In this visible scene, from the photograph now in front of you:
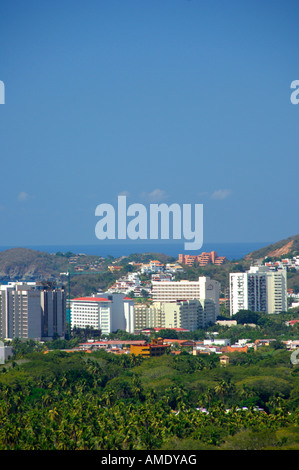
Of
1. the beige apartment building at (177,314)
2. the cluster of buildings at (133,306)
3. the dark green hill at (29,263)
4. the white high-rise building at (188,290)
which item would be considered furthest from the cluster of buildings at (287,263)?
the dark green hill at (29,263)

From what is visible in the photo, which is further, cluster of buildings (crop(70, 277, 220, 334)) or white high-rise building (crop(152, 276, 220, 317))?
white high-rise building (crop(152, 276, 220, 317))

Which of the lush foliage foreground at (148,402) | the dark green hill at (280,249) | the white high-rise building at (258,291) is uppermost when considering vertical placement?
the dark green hill at (280,249)

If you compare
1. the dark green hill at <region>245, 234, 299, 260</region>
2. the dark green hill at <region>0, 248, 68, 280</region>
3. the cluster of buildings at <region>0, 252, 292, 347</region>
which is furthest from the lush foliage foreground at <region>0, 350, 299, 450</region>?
the dark green hill at <region>0, 248, 68, 280</region>

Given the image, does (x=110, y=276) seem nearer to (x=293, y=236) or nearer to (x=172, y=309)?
(x=293, y=236)

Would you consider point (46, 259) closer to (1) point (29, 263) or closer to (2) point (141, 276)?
(1) point (29, 263)

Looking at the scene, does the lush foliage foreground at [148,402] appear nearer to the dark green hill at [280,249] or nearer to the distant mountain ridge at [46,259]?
the dark green hill at [280,249]

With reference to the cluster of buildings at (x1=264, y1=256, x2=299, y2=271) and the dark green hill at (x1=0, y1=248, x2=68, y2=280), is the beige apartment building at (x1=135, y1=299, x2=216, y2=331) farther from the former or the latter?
the dark green hill at (x1=0, y1=248, x2=68, y2=280)

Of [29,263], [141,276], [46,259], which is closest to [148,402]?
[141,276]

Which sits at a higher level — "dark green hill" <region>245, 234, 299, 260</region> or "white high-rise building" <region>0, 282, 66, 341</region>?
"dark green hill" <region>245, 234, 299, 260</region>
